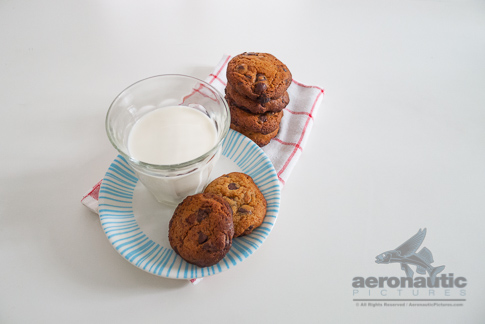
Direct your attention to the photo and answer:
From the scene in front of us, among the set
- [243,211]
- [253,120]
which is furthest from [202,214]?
[253,120]

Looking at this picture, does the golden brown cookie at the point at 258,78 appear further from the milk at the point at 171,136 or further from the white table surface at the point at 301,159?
the white table surface at the point at 301,159

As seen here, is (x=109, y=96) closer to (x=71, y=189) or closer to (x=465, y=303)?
(x=71, y=189)

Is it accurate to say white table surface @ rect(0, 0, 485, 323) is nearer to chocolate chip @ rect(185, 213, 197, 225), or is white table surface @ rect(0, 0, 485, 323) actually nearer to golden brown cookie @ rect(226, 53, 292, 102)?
chocolate chip @ rect(185, 213, 197, 225)

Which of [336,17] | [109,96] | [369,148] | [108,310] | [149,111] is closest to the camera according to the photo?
[108,310]

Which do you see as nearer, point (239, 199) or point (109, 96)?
point (239, 199)

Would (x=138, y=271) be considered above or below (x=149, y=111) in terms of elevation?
below

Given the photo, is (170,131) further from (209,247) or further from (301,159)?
(301,159)

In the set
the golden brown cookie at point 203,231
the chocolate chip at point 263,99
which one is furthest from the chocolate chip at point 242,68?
the golden brown cookie at point 203,231

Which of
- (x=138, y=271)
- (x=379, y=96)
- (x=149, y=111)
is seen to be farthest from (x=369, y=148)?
(x=138, y=271)
